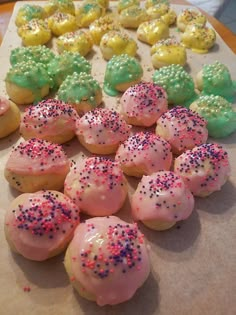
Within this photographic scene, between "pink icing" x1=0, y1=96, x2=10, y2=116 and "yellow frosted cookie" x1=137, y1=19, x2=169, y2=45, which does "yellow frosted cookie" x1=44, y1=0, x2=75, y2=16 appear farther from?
"pink icing" x1=0, y1=96, x2=10, y2=116

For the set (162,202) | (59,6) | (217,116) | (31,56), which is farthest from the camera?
(59,6)

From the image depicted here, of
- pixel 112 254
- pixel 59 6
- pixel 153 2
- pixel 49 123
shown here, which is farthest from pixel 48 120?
pixel 153 2

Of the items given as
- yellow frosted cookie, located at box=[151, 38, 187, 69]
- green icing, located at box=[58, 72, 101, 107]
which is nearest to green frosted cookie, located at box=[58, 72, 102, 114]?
green icing, located at box=[58, 72, 101, 107]

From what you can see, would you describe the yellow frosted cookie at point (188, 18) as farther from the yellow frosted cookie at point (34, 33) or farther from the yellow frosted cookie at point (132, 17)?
the yellow frosted cookie at point (34, 33)

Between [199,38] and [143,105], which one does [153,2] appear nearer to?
[199,38]

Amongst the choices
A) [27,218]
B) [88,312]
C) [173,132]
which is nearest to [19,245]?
[27,218]

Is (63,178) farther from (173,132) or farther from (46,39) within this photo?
(46,39)

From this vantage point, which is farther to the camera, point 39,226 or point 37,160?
point 37,160
